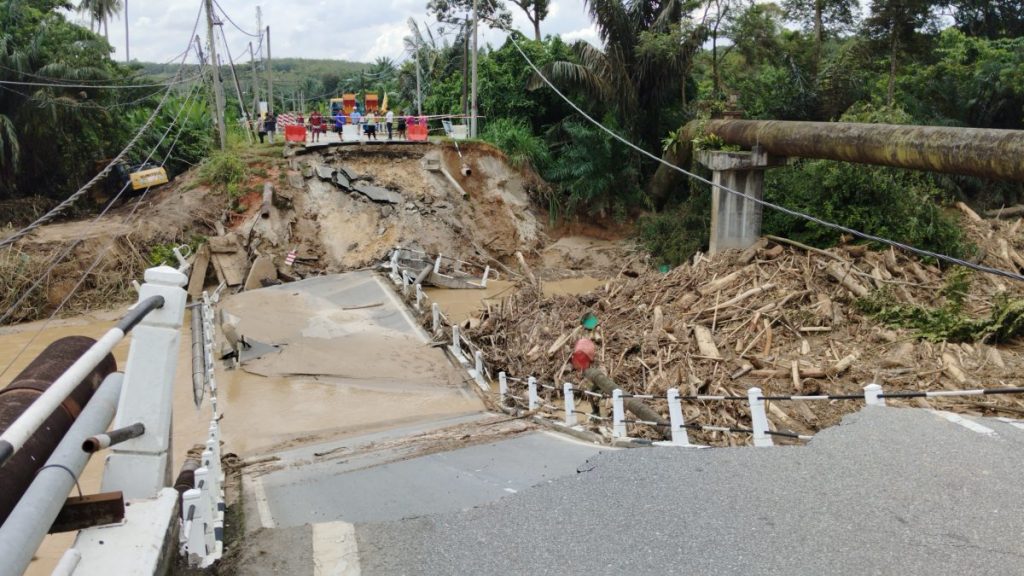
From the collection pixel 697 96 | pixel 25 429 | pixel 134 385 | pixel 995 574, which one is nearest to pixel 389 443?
pixel 134 385

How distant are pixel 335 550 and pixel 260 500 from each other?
6.10 ft

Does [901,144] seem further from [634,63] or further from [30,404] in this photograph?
[634,63]

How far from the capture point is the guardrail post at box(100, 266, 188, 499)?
14.3 ft

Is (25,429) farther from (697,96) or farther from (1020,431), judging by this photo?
(697,96)

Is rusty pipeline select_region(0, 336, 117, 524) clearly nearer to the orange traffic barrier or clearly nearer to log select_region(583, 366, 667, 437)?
log select_region(583, 366, 667, 437)

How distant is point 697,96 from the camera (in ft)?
106

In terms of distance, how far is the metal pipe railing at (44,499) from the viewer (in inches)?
116

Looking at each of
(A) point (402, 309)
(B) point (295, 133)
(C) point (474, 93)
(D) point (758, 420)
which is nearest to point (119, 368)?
(A) point (402, 309)

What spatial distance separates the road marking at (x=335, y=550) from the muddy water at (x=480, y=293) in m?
16.0

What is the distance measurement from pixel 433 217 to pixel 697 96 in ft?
39.9

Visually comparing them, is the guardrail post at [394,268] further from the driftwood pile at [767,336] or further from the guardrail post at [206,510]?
the guardrail post at [206,510]

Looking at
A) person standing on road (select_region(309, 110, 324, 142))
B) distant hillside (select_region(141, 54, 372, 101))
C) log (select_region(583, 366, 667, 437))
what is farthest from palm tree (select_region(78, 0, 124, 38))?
log (select_region(583, 366, 667, 437))

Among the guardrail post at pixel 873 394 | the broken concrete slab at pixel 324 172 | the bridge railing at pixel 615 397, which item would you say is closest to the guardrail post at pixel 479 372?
the bridge railing at pixel 615 397

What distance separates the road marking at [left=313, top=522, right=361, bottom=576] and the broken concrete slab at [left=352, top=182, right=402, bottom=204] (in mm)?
23560
